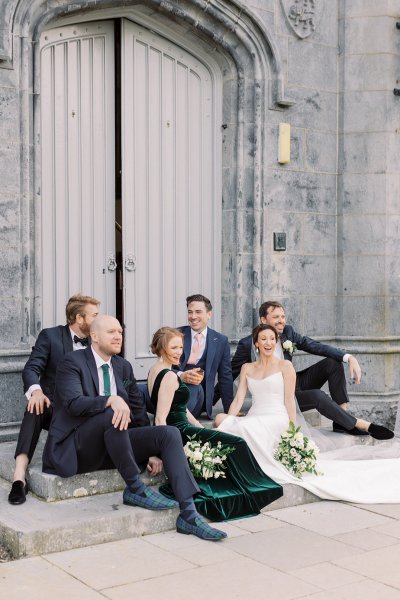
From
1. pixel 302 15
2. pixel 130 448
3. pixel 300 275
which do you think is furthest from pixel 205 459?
pixel 302 15

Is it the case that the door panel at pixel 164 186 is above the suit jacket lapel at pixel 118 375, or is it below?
above

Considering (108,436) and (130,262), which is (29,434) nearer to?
(108,436)

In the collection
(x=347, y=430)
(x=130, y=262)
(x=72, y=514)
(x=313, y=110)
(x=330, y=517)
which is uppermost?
(x=313, y=110)

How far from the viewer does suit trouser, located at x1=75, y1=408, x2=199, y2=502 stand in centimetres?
570

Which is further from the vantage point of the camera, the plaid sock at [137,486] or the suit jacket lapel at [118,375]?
the suit jacket lapel at [118,375]

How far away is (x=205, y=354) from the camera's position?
766cm

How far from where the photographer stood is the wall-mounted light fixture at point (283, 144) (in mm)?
8742

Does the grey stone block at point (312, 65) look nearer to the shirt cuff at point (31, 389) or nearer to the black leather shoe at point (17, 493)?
the shirt cuff at point (31, 389)

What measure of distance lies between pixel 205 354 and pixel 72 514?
2.37 metres

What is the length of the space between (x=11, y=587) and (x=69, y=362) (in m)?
1.63

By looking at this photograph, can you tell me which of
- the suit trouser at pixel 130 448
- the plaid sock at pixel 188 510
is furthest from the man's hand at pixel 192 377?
the plaid sock at pixel 188 510

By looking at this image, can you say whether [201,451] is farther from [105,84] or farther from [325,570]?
[105,84]

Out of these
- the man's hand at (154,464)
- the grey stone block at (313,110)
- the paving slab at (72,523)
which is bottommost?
the paving slab at (72,523)

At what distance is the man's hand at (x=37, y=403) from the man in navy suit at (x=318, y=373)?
7.42 feet
